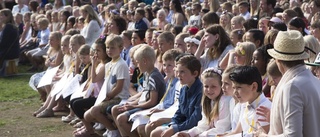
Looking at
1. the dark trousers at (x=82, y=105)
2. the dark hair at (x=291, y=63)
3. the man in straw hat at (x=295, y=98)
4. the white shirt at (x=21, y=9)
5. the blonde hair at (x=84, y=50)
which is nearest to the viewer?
the man in straw hat at (x=295, y=98)

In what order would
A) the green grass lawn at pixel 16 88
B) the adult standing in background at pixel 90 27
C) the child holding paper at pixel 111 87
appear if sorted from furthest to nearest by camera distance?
the adult standing in background at pixel 90 27 < the green grass lawn at pixel 16 88 < the child holding paper at pixel 111 87

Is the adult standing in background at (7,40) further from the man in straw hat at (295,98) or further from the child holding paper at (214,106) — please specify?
the man in straw hat at (295,98)

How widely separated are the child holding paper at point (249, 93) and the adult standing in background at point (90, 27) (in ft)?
26.9

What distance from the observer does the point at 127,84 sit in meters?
8.40

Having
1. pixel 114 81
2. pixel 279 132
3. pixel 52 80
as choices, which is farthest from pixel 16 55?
pixel 279 132

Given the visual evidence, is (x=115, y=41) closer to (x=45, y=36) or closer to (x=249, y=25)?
(x=249, y=25)

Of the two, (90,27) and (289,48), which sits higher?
(289,48)

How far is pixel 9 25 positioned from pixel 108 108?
22.4 ft

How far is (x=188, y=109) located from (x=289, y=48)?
2546 mm

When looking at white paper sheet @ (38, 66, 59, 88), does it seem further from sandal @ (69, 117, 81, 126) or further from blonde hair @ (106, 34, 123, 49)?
blonde hair @ (106, 34, 123, 49)

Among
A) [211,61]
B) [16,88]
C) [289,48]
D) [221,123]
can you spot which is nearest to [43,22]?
[16,88]

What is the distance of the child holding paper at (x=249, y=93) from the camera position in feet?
16.1

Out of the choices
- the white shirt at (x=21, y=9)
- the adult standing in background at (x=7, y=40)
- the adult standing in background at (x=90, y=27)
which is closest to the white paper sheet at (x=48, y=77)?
the adult standing in background at (x=90, y=27)

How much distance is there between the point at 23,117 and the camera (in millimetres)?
10023
